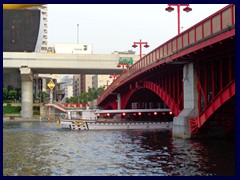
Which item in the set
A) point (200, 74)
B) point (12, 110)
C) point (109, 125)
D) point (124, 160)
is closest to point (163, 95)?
point (200, 74)

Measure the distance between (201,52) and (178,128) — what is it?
995cm

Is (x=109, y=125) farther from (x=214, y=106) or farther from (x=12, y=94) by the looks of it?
(x=12, y=94)

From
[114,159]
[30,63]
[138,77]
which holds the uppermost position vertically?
[30,63]

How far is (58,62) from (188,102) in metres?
75.3

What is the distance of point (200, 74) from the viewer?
3725 cm

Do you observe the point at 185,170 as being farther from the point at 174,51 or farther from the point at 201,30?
the point at 174,51

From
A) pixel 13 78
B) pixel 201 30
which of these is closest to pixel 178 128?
pixel 201 30

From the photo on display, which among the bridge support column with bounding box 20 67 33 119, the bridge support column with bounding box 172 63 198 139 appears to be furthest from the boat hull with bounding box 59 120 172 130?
the bridge support column with bounding box 20 67 33 119

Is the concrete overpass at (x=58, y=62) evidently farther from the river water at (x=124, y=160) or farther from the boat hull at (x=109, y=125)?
the river water at (x=124, y=160)

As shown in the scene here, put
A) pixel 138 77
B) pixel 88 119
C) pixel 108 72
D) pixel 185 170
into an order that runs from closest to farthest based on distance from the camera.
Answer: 1. pixel 185 170
2. pixel 138 77
3. pixel 88 119
4. pixel 108 72

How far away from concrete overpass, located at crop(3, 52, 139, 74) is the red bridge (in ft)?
197

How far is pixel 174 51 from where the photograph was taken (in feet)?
126

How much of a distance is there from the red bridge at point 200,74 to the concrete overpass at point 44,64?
60150 millimetres

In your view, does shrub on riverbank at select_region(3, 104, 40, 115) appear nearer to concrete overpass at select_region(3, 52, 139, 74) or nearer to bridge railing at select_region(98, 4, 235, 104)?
concrete overpass at select_region(3, 52, 139, 74)
